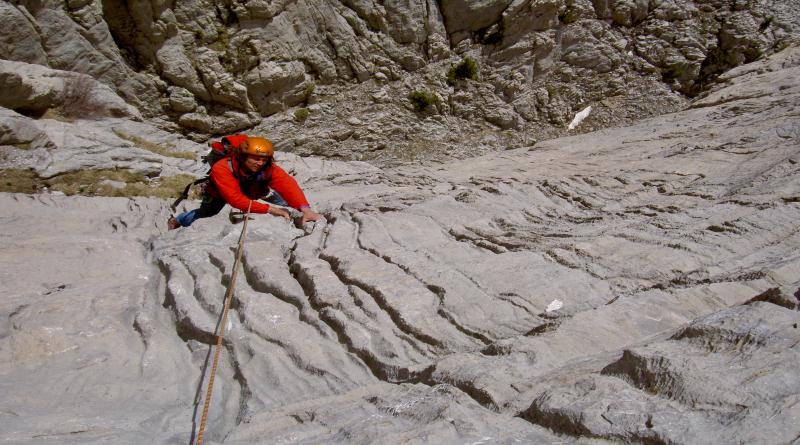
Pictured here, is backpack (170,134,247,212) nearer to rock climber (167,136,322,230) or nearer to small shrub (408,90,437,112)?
rock climber (167,136,322,230)

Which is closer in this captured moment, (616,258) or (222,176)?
(616,258)

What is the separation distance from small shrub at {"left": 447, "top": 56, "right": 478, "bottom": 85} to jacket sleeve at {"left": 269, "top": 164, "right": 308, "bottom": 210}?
14840 mm

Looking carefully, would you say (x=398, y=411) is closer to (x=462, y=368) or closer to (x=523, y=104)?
(x=462, y=368)

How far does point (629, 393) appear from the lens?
2.91 metres

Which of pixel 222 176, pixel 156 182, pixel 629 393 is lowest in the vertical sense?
pixel 156 182

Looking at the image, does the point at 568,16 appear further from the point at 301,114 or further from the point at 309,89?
the point at 301,114

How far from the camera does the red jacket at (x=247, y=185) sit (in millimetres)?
6301

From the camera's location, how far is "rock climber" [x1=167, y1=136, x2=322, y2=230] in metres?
6.31

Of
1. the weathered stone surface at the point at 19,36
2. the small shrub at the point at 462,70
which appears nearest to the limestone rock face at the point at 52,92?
the weathered stone surface at the point at 19,36

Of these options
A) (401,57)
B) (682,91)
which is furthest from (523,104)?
(682,91)

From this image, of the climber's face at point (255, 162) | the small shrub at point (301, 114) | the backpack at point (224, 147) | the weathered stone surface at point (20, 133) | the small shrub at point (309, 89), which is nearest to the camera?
the climber's face at point (255, 162)

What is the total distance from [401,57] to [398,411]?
731 inches

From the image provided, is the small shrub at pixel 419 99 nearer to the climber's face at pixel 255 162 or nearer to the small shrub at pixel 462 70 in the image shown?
the small shrub at pixel 462 70

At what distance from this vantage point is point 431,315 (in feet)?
15.5
